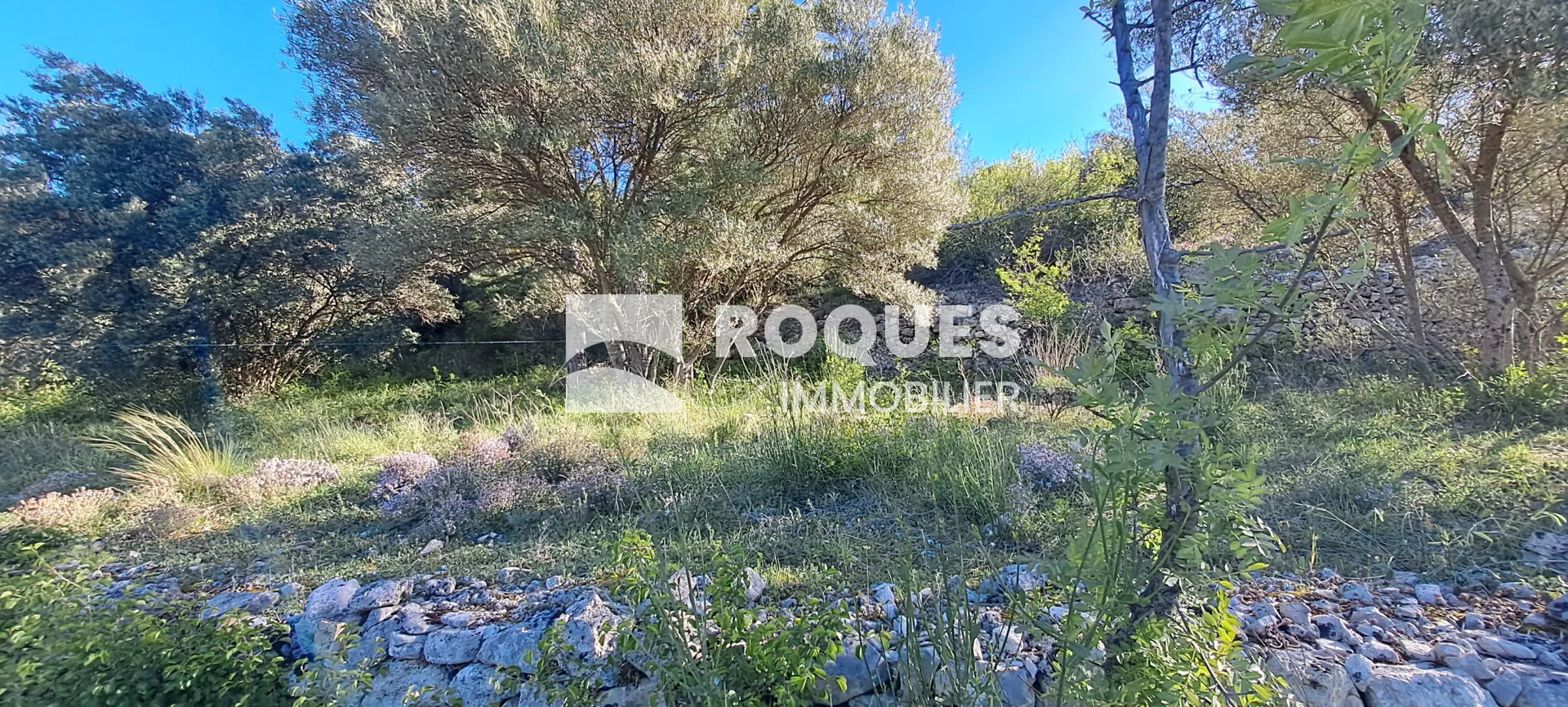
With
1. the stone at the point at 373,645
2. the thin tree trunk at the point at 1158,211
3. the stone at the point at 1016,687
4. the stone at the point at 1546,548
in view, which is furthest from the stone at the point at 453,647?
the stone at the point at 1546,548

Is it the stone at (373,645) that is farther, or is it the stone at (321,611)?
the stone at (321,611)

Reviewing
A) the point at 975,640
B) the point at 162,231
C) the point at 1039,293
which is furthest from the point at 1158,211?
the point at 162,231

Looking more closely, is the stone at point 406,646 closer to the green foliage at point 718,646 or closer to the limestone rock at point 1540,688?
the green foliage at point 718,646

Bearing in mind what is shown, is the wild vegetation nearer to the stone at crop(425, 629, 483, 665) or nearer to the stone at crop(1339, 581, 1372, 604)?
the stone at crop(1339, 581, 1372, 604)

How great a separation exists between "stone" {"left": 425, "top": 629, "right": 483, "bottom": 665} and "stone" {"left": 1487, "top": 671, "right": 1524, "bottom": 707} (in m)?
2.51

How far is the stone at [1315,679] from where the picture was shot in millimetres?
1271

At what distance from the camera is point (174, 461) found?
3291 millimetres

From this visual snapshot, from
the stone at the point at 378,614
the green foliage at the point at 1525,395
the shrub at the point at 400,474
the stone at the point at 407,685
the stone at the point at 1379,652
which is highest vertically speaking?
the green foliage at the point at 1525,395

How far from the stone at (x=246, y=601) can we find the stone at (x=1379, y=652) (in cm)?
318

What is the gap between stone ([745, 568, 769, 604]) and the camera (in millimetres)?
1718
